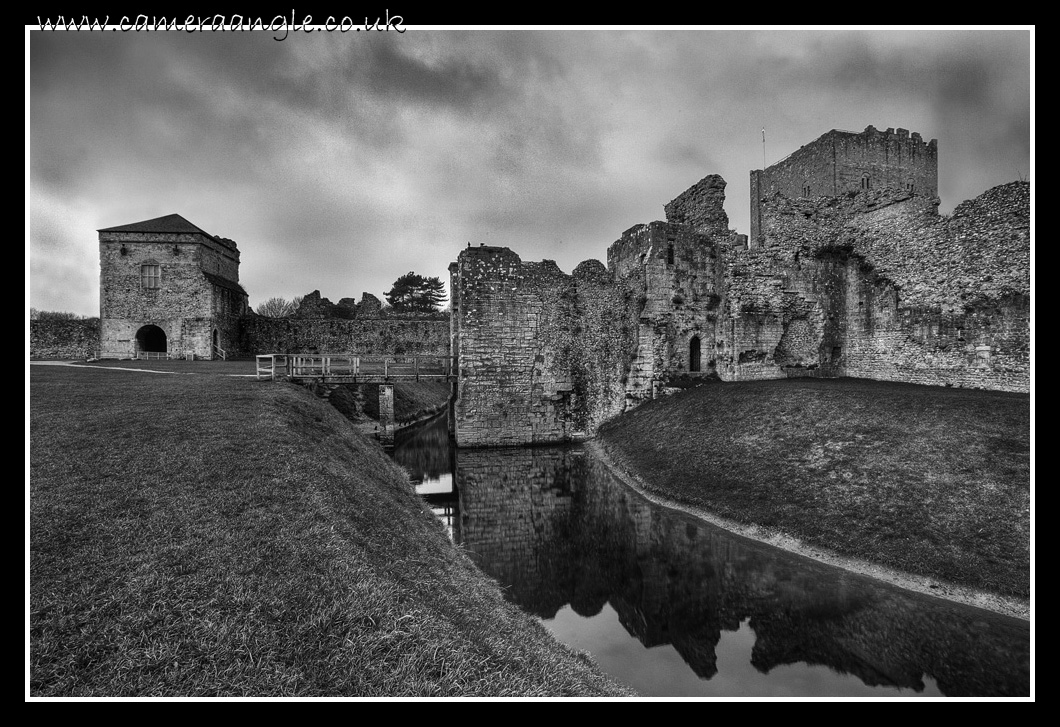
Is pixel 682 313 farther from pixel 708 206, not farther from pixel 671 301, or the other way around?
pixel 708 206

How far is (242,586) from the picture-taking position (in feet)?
14.0

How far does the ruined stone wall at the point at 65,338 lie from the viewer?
34000 millimetres

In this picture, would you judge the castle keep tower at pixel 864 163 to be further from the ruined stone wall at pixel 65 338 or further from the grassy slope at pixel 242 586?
the ruined stone wall at pixel 65 338

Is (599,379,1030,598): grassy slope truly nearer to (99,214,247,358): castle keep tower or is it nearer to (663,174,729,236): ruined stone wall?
(663,174,729,236): ruined stone wall

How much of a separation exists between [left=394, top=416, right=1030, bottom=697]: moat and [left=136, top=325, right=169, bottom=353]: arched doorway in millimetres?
34133

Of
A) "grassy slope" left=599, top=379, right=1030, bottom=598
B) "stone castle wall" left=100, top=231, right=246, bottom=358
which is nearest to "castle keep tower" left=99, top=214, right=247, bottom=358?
"stone castle wall" left=100, top=231, right=246, bottom=358

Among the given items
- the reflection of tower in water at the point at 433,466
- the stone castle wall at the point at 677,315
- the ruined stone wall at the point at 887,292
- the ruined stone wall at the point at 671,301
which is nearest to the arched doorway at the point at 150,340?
the reflection of tower in water at the point at 433,466

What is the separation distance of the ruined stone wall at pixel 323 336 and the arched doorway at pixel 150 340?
530 cm

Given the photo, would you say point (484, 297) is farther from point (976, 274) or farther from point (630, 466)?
point (976, 274)

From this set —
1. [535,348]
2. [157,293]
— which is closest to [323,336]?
[157,293]

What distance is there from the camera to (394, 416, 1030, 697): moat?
6137 mm

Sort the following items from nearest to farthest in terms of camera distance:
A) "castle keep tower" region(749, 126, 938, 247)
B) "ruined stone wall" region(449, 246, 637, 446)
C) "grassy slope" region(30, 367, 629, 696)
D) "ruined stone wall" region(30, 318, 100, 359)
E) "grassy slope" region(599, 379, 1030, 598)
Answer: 1. "grassy slope" region(30, 367, 629, 696)
2. "grassy slope" region(599, 379, 1030, 598)
3. "ruined stone wall" region(449, 246, 637, 446)
4. "ruined stone wall" region(30, 318, 100, 359)
5. "castle keep tower" region(749, 126, 938, 247)

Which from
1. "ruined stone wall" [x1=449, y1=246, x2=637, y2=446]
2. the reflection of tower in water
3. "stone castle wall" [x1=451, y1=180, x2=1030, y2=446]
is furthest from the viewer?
"ruined stone wall" [x1=449, y1=246, x2=637, y2=446]
